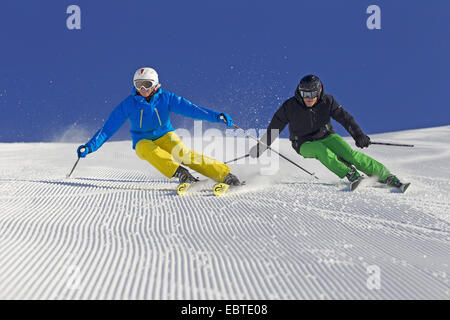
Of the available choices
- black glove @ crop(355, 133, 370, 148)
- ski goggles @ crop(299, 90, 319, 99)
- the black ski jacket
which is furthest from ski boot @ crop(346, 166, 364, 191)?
ski goggles @ crop(299, 90, 319, 99)

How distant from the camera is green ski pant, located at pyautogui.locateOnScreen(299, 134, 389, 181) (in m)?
4.83

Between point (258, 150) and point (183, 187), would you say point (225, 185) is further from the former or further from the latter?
point (258, 150)

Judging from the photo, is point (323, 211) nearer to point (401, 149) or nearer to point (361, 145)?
point (361, 145)

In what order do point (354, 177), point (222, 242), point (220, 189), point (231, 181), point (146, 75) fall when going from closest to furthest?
point (222, 242) → point (220, 189) → point (231, 181) → point (146, 75) → point (354, 177)

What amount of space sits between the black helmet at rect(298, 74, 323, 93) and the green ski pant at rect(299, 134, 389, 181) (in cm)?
61

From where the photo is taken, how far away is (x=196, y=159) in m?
4.54

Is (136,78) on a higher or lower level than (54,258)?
higher

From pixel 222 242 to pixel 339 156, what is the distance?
2900 mm

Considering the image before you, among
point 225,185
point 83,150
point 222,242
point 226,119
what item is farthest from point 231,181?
point 222,242

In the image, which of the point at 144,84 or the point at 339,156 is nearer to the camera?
the point at 144,84

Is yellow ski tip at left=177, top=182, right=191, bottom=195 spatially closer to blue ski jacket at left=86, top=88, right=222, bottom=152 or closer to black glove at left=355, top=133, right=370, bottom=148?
blue ski jacket at left=86, top=88, right=222, bottom=152

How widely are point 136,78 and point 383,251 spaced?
2982 mm

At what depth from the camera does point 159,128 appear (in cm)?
473
